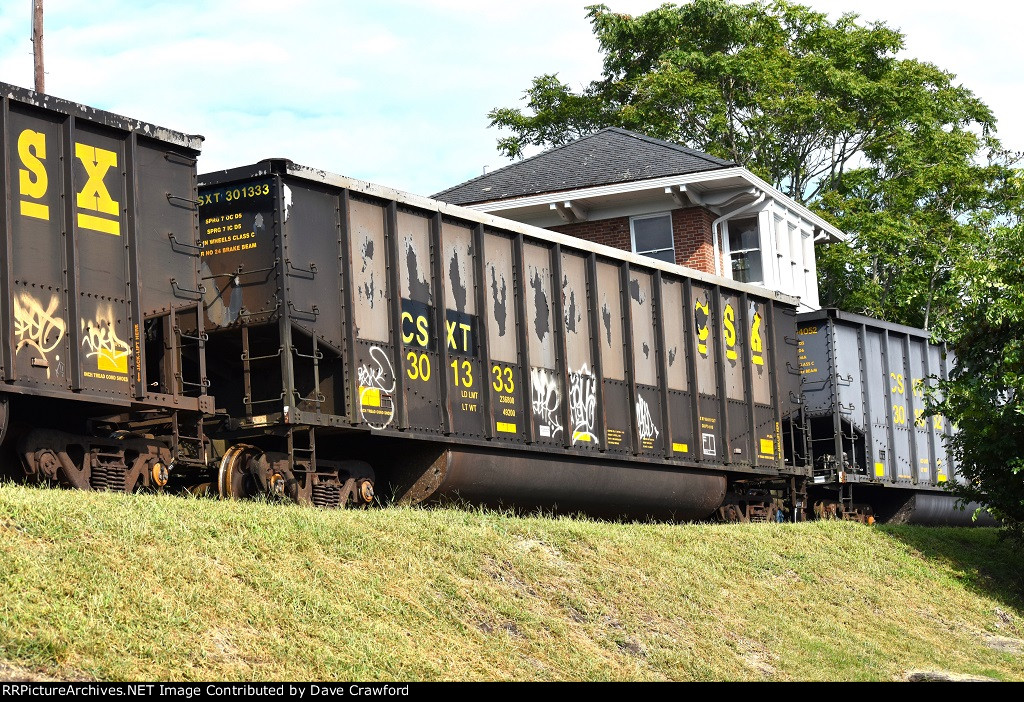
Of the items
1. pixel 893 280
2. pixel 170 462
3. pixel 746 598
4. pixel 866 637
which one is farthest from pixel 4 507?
pixel 893 280

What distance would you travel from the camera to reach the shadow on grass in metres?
18.1

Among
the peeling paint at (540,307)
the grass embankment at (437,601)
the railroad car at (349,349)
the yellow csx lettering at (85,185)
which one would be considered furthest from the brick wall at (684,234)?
the yellow csx lettering at (85,185)

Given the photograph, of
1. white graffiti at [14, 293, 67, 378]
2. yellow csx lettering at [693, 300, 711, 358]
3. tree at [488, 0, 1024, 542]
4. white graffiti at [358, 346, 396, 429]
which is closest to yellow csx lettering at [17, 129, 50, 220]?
white graffiti at [14, 293, 67, 378]

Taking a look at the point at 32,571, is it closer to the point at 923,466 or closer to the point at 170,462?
the point at 170,462

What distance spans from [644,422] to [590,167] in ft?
41.4

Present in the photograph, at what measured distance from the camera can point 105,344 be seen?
12133 millimetres

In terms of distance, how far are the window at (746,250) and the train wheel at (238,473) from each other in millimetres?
18141

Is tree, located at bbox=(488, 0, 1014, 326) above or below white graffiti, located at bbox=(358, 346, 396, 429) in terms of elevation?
above

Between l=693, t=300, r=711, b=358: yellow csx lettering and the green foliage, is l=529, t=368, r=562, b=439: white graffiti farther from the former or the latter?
the green foliage

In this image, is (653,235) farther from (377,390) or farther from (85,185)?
(85,185)

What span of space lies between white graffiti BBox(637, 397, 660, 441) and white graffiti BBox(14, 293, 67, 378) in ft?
29.6

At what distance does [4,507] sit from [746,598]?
760 centimetres

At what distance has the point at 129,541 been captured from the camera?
9.79m

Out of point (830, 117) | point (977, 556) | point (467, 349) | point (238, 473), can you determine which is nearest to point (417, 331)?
point (467, 349)
